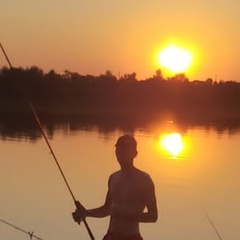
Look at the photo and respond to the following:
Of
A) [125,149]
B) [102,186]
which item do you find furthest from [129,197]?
[102,186]

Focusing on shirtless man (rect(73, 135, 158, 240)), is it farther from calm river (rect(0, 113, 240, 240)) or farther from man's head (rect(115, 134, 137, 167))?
calm river (rect(0, 113, 240, 240))

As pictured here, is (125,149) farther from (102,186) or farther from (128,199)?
(102,186)

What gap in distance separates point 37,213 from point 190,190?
6.49m

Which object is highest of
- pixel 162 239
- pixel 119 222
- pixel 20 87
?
pixel 20 87

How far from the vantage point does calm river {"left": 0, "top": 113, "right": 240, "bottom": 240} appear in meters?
13.2

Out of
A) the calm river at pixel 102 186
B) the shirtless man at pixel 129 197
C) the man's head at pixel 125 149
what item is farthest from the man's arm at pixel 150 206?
the calm river at pixel 102 186

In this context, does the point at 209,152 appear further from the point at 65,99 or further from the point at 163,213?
the point at 65,99

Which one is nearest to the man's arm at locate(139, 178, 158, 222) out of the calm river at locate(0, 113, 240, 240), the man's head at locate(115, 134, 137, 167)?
the man's head at locate(115, 134, 137, 167)

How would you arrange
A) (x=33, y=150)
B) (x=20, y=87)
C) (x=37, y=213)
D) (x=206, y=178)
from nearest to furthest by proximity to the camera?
1. (x=20, y=87)
2. (x=37, y=213)
3. (x=206, y=178)
4. (x=33, y=150)

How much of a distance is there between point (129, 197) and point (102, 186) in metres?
14.0

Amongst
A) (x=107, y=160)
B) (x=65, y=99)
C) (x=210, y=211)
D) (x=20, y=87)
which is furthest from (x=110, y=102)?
(x=20, y=87)

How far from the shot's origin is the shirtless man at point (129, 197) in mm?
4305

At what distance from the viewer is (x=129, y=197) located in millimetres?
4316

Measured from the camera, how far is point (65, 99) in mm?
72375
